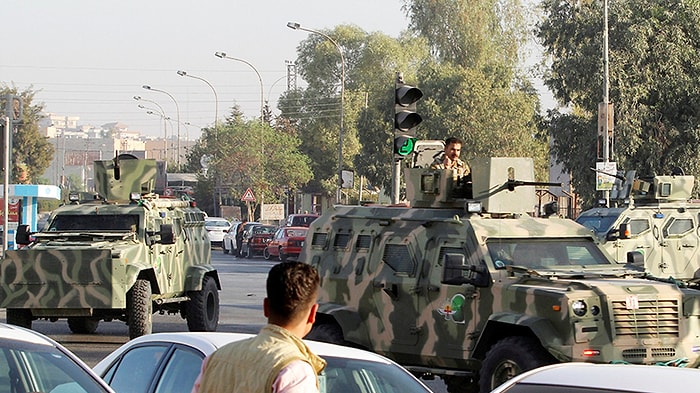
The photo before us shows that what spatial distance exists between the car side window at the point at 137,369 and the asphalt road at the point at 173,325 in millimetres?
7475

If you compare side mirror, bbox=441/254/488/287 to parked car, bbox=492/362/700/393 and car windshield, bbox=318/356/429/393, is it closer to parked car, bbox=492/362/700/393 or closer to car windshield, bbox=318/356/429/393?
car windshield, bbox=318/356/429/393

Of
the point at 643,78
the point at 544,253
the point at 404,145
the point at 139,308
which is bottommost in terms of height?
the point at 139,308

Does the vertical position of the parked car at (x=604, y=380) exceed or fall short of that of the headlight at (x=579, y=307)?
it exceeds it

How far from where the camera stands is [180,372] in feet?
23.5

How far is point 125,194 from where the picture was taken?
20.4m

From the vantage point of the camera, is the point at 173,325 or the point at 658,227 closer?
the point at 173,325

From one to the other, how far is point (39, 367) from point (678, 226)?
66.1ft

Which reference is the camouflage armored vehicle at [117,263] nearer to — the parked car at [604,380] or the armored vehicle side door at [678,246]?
the armored vehicle side door at [678,246]

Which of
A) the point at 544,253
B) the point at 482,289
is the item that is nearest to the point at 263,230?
the point at 544,253

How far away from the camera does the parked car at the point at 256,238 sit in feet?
166

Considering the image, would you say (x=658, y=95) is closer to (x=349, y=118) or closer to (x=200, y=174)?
(x=349, y=118)

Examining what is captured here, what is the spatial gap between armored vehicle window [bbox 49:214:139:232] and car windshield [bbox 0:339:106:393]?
527 inches

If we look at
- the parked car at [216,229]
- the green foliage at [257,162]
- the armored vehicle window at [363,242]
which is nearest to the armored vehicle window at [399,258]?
the armored vehicle window at [363,242]

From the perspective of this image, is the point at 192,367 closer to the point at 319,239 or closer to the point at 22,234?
the point at 319,239
